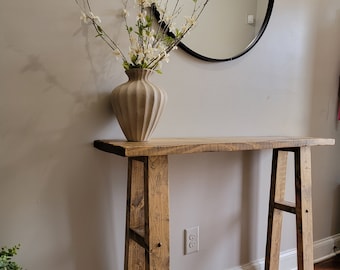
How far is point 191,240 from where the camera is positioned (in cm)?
125

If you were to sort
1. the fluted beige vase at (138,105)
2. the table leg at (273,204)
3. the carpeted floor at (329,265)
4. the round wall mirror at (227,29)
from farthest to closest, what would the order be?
the carpeted floor at (329,265) → the table leg at (273,204) → the round wall mirror at (227,29) → the fluted beige vase at (138,105)

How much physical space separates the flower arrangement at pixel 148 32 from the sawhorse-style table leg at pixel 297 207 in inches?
27.0

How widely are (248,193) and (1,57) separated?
1.15 m

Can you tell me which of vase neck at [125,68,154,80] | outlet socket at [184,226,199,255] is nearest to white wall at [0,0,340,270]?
outlet socket at [184,226,199,255]

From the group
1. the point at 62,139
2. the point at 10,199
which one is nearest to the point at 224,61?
the point at 62,139

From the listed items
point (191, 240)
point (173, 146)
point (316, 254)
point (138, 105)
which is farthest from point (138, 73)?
point (316, 254)

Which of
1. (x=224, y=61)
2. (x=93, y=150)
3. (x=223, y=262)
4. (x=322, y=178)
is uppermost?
(x=224, y=61)

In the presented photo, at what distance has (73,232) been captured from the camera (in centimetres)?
102

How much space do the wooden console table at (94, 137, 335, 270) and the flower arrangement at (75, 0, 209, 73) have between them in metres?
0.28

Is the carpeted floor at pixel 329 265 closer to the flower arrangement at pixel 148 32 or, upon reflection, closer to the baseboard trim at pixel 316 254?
the baseboard trim at pixel 316 254

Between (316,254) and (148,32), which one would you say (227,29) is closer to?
(148,32)

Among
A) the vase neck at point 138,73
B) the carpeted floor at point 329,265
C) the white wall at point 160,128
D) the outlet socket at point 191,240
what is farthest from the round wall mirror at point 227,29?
the carpeted floor at point 329,265

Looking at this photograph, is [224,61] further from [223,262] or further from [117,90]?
[223,262]

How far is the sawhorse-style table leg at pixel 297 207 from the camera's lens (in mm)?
1243
